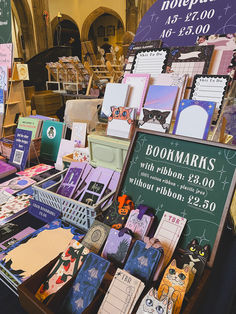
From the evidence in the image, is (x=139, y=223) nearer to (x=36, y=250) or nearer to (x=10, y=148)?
(x=36, y=250)

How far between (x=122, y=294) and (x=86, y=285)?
0.42 feet

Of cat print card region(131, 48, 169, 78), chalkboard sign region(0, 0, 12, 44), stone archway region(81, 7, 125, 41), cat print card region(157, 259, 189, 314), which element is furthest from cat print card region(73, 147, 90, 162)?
stone archway region(81, 7, 125, 41)

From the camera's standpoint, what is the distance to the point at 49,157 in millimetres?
2055

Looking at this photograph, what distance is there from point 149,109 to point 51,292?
2.95ft

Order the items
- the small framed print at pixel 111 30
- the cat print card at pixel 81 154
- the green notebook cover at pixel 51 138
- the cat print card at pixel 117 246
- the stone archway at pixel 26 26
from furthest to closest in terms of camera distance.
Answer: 1. the small framed print at pixel 111 30
2. the stone archway at pixel 26 26
3. the green notebook cover at pixel 51 138
4. the cat print card at pixel 81 154
5. the cat print card at pixel 117 246

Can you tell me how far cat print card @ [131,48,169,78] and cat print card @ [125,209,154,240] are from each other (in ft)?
2.67

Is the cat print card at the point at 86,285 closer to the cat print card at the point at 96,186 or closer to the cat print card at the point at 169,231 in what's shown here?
the cat print card at the point at 169,231

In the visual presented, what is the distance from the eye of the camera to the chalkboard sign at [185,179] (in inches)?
33.1

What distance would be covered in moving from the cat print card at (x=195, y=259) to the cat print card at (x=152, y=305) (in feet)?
0.47

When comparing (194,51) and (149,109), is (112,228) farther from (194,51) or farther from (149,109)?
(194,51)

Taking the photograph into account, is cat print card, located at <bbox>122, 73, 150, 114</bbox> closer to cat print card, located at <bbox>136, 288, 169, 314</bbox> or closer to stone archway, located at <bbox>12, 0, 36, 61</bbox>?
cat print card, located at <bbox>136, 288, 169, 314</bbox>

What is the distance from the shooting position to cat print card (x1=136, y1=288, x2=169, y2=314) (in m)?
0.61

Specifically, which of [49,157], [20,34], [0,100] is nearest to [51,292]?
[49,157]

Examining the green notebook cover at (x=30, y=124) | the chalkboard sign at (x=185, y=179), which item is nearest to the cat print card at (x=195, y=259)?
the chalkboard sign at (x=185, y=179)
